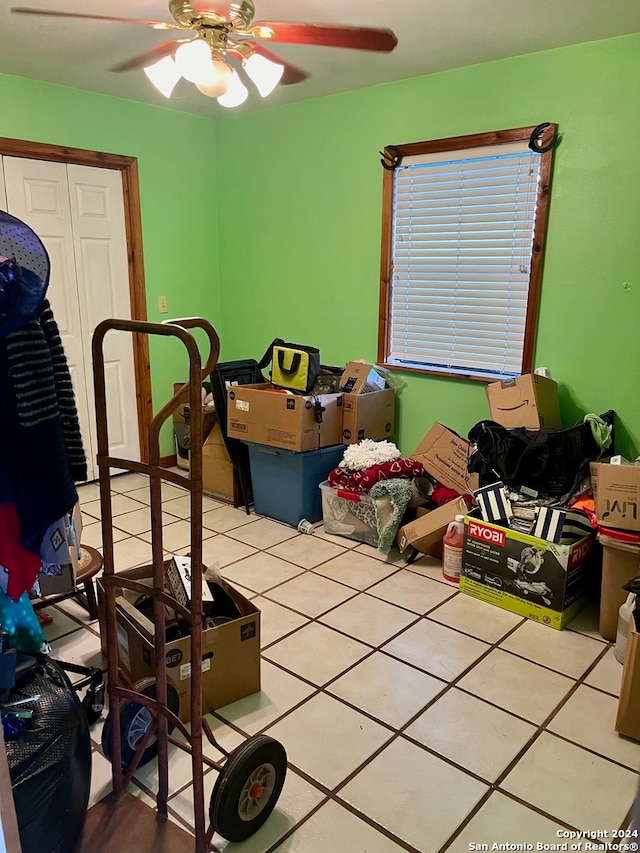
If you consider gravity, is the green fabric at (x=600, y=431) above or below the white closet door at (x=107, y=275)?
below

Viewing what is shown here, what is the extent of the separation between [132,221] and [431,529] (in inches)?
114

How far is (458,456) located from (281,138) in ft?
8.05

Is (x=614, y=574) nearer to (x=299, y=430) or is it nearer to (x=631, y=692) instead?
(x=631, y=692)

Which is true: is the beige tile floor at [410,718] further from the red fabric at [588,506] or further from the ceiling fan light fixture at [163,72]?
the ceiling fan light fixture at [163,72]

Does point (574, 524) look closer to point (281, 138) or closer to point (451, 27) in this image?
point (451, 27)

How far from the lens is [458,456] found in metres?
3.43

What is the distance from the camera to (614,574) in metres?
2.41

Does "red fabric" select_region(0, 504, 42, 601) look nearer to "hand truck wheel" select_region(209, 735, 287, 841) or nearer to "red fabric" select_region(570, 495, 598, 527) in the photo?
"hand truck wheel" select_region(209, 735, 287, 841)

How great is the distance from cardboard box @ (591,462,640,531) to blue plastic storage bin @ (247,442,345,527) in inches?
62.2

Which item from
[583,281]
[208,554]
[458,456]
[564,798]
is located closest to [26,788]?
[564,798]

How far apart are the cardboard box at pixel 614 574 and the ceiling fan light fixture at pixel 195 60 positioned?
233cm

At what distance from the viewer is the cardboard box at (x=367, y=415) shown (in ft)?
11.9

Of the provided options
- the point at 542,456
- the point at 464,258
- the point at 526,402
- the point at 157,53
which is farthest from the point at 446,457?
the point at 157,53

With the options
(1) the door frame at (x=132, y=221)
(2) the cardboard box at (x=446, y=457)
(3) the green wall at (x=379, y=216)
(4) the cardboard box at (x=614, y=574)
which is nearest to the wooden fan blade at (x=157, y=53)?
(1) the door frame at (x=132, y=221)
